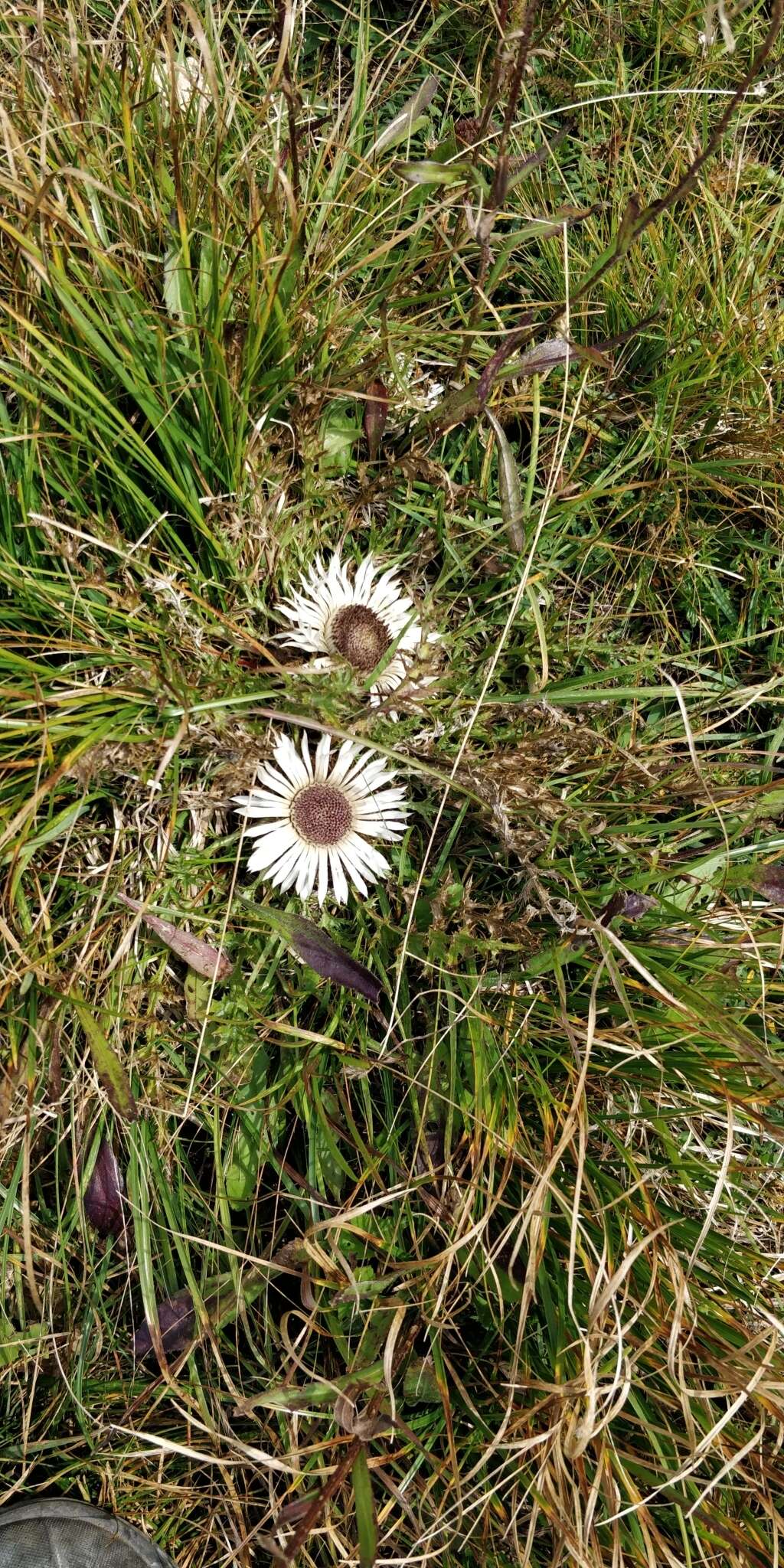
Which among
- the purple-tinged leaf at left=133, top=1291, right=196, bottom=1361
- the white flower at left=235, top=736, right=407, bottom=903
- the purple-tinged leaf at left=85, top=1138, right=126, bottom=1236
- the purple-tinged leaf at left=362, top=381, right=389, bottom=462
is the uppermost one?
the purple-tinged leaf at left=362, top=381, right=389, bottom=462

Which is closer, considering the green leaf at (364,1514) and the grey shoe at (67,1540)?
the green leaf at (364,1514)

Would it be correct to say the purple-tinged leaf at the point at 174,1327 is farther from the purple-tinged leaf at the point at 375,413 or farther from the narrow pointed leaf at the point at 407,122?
the narrow pointed leaf at the point at 407,122

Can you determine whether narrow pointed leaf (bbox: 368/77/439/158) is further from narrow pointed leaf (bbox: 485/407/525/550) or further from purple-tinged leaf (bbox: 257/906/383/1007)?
purple-tinged leaf (bbox: 257/906/383/1007)

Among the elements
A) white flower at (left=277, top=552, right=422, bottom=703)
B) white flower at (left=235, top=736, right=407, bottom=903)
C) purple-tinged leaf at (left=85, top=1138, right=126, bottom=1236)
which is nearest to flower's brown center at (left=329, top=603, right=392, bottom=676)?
white flower at (left=277, top=552, right=422, bottom=703)

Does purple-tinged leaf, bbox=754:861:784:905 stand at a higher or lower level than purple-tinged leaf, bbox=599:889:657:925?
lower

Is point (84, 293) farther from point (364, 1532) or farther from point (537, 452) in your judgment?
point (364, 1532)

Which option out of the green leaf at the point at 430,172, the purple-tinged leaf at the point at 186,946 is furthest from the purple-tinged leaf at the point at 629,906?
the green leaf at the point at 430,172
